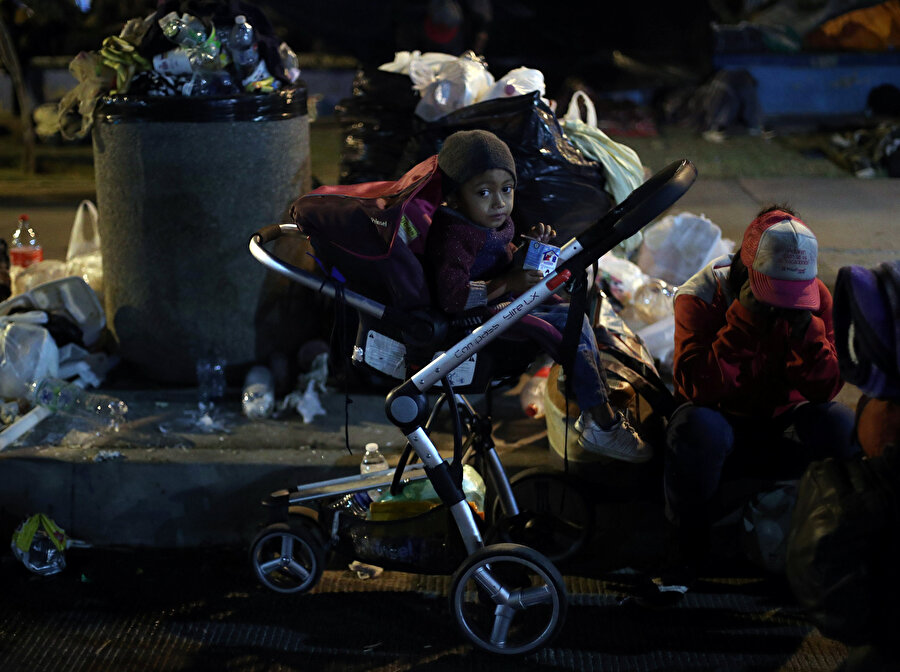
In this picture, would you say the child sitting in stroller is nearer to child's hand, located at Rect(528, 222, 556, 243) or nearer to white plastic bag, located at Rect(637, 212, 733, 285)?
child's hand, located at Rect(528, 222, 556, 243)

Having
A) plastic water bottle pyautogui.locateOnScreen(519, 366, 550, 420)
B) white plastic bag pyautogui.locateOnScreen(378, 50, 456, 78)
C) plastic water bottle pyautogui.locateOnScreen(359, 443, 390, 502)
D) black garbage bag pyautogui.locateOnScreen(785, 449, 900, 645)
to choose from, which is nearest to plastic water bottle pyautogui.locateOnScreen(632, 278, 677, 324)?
plastic water bottle pyautogui.locateOnScreen(519, 366, 550, 420)

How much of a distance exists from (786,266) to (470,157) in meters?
1.06

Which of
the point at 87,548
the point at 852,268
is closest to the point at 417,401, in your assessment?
the point at 852,268

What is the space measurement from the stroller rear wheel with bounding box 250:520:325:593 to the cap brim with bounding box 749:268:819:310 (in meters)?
1.75

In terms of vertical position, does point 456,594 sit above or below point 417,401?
below

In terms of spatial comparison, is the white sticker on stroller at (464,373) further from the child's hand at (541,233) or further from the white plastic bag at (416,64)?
the white plastic bag at (416,64)

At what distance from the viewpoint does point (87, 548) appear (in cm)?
407

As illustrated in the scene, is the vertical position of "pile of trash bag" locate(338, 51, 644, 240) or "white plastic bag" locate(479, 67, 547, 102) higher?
"white plastic bag" locate(479, 67, 547, 102)

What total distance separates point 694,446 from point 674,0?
12.1m

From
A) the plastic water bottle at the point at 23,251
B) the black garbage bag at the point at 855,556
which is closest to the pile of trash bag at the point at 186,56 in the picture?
the plastic water bottle at the point at 23,251

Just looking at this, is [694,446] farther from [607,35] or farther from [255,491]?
[607,35]

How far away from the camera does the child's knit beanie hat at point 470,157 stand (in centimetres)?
308

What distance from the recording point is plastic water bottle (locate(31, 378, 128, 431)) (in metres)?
4.44

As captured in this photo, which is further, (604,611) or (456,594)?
(604,611)
